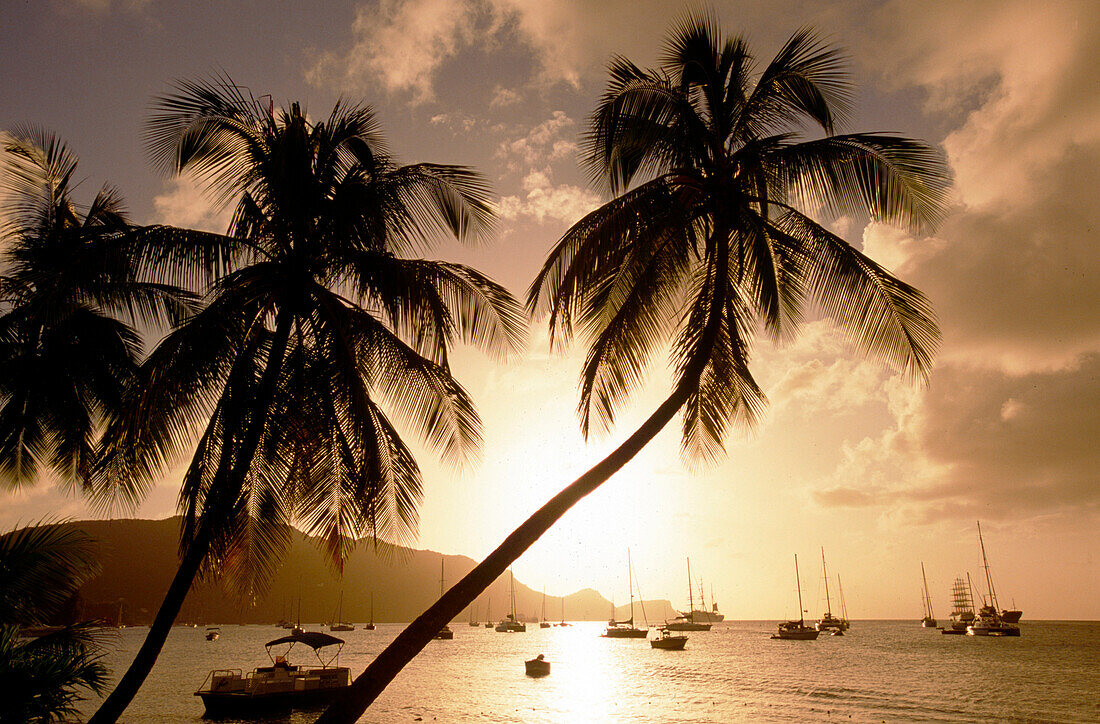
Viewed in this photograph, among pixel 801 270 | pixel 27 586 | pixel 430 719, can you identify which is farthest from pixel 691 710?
pixel 27 586

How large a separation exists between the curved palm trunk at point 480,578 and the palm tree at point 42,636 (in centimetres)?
279

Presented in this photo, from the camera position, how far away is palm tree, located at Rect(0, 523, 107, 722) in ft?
19.7

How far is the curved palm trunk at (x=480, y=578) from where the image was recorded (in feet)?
17.9

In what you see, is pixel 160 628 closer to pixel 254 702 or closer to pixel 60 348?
pixel 60 348

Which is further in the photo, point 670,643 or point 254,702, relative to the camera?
point 670,643

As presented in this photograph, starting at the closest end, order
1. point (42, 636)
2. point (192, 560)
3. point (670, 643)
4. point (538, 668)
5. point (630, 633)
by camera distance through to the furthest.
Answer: point (42, 636) → point (192, 560) → point (538, 668) → point (670, 643) → point (630, 633)

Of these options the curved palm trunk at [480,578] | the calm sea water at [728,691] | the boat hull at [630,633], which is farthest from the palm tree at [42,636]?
the boat hull at [630,633]

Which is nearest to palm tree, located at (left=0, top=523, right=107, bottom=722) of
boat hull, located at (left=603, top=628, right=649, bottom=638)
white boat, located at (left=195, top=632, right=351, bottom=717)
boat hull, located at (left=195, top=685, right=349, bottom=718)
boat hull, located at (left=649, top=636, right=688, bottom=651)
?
white boat, located at (left=195, top=632, right=351, bottom=717)

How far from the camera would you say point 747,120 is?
9.57m

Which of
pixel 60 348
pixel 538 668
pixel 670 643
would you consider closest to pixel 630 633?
pixel 670 643

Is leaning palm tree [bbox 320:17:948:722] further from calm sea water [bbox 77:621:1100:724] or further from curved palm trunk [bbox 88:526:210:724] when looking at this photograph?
calm sea water [bbox 77:621:1100:724]

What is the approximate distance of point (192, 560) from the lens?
791 centimetres

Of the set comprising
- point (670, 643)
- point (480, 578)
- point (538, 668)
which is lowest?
point (670, 643)

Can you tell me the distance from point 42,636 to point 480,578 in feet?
17.6
